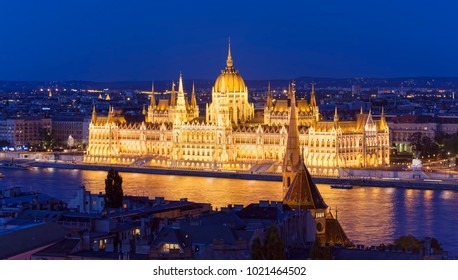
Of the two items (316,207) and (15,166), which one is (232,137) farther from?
(316,207)

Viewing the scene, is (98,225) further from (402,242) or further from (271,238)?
(271,238)

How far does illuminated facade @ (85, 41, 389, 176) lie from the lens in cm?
3812

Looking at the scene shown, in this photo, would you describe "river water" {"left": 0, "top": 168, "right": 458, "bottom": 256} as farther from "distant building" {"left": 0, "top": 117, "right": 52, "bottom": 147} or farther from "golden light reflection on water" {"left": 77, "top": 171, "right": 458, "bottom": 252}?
"distant building" {"left": 0, "top": 117, "right": 52, "bottom": 147}

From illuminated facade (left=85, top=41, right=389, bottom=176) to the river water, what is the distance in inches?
129

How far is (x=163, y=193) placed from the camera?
2886 cm

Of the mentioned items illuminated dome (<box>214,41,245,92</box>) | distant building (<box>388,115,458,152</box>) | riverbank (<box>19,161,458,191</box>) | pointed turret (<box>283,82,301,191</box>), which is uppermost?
illuminated dome (<box>214,41,245,92</box>)

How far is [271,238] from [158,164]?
30.9 metres

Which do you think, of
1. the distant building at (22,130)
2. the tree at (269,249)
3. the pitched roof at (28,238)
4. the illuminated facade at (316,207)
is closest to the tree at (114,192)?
the illuminated facade at (316,207)

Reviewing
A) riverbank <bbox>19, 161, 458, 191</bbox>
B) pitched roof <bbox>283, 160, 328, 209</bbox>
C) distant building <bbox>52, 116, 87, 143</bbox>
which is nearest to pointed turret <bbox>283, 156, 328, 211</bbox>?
pitched roof <bbox>283, 160, 328, 209</bbox>

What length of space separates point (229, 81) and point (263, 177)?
7.01 metres

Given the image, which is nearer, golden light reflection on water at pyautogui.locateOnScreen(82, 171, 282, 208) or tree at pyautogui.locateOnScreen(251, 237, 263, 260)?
tree at pyautogui.locateOnScreen(251, 237, 263, 260)

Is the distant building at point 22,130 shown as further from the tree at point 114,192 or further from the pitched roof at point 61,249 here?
the pitched roof at point 61,249

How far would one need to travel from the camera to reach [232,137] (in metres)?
40.5
